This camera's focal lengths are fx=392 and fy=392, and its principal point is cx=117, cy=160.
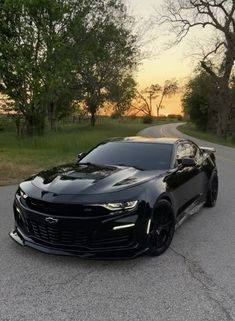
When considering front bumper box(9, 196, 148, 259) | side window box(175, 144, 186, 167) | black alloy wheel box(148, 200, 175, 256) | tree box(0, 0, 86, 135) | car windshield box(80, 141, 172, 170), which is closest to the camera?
front bumper box(9, 196, 148, 259)

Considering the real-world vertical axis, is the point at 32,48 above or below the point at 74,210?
above

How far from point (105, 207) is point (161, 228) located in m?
0.97

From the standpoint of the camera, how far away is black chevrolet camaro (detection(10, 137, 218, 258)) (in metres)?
4.24

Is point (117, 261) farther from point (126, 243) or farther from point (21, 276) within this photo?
point (21, 276)

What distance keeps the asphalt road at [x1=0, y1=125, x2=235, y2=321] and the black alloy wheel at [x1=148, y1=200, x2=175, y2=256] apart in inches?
4.5

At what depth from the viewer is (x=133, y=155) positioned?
593 cm

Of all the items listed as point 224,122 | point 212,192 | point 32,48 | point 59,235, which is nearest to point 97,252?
point 59,235

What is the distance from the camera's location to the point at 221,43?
36.4 meters

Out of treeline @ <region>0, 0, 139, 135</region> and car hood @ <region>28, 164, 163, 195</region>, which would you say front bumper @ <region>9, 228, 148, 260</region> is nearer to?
car hood @ <region>28, 164, 163, 195</region>

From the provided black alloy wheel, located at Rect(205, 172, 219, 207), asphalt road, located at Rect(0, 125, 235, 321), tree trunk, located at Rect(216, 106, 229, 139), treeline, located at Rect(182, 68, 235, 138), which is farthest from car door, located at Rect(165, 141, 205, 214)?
tree trunk, located at Rect(216, 106, 229, 139)

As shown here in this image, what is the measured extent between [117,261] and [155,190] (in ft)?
3.15

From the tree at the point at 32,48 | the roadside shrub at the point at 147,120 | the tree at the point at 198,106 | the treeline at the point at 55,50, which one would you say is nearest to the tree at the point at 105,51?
the treeline at the point at 55,50

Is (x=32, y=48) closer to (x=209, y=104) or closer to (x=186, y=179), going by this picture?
(x=186, y=179)

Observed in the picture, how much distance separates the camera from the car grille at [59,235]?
4.25 m
